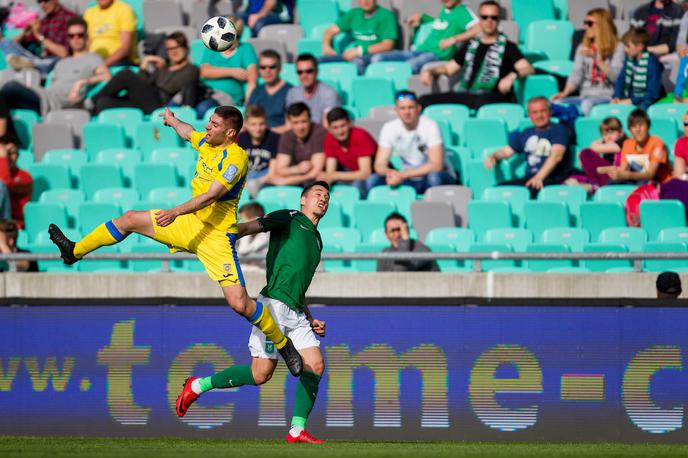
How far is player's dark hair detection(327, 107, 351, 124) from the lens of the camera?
14.1 meters

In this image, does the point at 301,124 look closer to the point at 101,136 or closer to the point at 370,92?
the point at 370,92

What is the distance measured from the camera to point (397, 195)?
13898 mm

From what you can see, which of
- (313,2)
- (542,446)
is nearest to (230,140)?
(542,446)

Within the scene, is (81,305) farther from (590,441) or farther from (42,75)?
(42,75)

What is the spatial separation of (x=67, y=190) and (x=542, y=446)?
6.61m

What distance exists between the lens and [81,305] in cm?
1123

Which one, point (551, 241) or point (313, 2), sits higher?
point (313, 2)

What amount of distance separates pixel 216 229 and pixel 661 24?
8.03m

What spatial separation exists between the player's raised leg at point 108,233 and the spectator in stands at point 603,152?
5.95 meters

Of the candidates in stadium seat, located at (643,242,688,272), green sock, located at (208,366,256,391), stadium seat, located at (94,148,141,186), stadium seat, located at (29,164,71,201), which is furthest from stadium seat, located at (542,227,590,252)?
stadium seat, located at (29,164,71,201)

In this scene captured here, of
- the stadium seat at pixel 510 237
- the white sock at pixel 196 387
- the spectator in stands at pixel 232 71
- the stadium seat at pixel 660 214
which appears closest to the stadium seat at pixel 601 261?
the stadium seat at pixel 660 214

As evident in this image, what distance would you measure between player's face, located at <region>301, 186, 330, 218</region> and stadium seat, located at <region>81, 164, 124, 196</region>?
5576 mm

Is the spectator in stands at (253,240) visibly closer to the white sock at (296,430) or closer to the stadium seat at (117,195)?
the stadium seat at (117,195)

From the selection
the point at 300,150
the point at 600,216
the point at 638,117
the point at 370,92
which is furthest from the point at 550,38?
the point at 600,216
